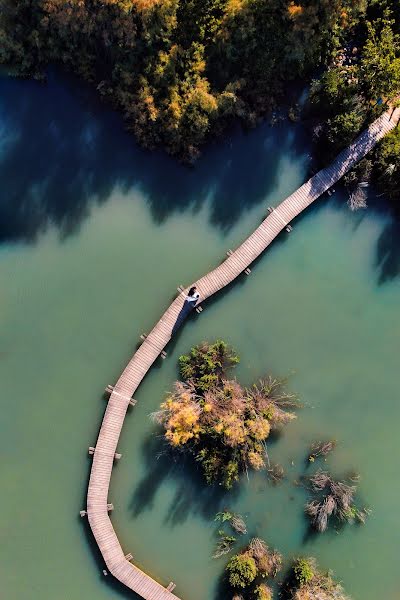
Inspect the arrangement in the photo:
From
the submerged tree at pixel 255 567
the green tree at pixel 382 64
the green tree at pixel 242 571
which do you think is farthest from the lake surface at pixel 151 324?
the green tree at pixel 382 64

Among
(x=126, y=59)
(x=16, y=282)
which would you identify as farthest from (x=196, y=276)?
(x=126, y=59)

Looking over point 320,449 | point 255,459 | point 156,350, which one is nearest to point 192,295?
point 156,350

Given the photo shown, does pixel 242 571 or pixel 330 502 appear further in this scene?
pixel 330 502

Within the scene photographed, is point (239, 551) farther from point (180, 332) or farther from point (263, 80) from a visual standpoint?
point (263, 80)

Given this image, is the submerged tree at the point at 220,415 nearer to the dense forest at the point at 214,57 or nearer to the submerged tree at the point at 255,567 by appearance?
→ the submerged tree at the point at 255,567

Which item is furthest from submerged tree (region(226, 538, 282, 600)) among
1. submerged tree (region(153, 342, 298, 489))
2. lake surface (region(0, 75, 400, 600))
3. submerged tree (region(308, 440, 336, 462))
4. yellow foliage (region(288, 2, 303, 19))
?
yellow foliage (region(288, 2, 303, 19))

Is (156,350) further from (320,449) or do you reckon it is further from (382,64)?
(382,64)

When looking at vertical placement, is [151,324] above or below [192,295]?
below

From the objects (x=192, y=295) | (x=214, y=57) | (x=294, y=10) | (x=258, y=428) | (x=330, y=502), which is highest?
(x=294, y=10)
